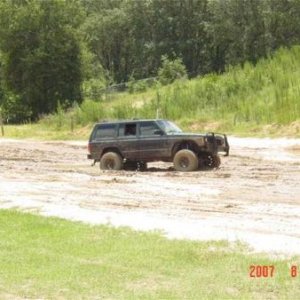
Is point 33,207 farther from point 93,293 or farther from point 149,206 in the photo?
point 93,293

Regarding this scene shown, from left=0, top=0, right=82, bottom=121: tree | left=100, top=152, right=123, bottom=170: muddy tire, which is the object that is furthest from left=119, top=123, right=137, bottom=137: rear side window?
left=0, top=0, right=82, bottom=121: tree

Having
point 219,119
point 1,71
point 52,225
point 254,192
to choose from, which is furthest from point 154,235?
point 1,71

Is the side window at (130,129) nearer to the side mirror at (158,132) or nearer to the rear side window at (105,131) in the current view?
the rear side window at (105,131)

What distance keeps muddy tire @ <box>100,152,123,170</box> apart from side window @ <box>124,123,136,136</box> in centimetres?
84

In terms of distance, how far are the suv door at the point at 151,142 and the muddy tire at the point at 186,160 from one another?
571mm

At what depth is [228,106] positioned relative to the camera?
40.5 m

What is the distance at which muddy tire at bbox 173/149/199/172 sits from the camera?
72.0 ft

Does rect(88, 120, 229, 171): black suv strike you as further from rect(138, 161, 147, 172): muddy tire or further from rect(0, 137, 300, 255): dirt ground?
rect(0, 137, 300, 255): dirt ground

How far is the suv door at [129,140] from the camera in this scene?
75.8 ft

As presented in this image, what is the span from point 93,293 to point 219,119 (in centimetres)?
3140

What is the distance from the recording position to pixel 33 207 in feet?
49.1

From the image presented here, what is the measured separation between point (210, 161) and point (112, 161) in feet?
11.2

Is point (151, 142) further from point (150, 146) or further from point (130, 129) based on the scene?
point (130, 129)

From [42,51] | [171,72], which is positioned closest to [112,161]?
[42,51]
